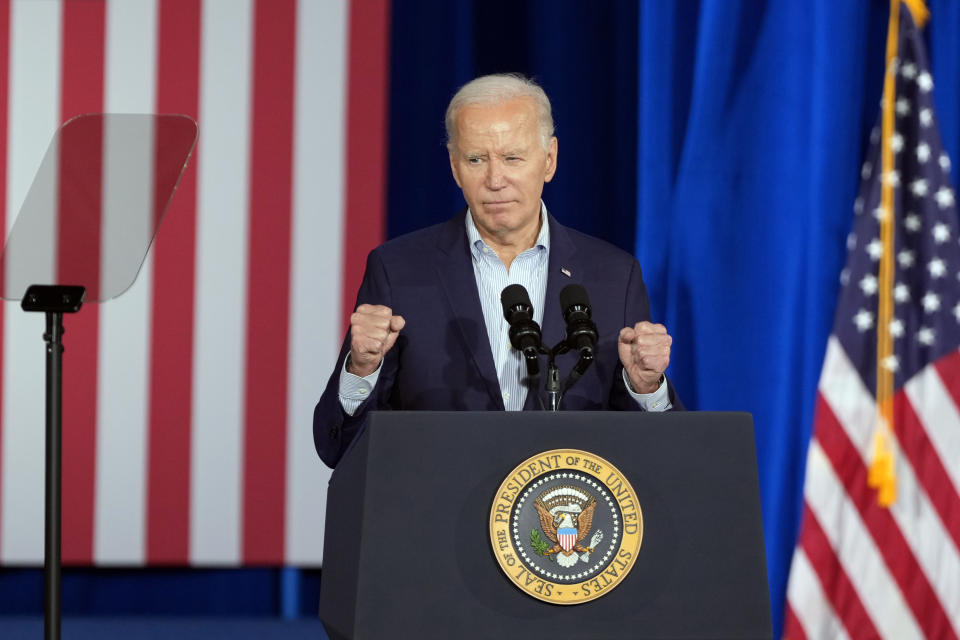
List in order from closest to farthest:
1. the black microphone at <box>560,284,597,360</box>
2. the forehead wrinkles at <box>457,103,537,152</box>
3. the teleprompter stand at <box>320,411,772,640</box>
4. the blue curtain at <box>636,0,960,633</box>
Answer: the teleprompter stand at <box>320,411,772,640</box> → the black microphone at <box>560,284,597,360</box> → the forehead wrinkles at <box>457,103,537,152</box> → the blue curtain at <box>636,0,960,633</box>

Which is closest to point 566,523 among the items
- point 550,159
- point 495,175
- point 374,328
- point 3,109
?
point 374,328

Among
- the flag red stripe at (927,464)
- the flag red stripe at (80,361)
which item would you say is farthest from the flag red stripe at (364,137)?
the flag red stripe at (927,464)

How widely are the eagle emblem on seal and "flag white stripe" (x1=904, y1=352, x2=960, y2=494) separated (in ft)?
6.15

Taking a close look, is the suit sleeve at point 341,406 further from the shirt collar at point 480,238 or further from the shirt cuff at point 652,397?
the shirt cuff at point 652,397

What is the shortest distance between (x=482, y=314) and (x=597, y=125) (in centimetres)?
147

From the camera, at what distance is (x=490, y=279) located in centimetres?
200

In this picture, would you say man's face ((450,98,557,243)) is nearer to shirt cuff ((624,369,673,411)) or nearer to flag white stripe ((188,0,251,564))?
shirt cuff ((624,369,673,411))

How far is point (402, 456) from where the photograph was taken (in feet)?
3.95

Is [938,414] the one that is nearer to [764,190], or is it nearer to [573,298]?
[764,190]

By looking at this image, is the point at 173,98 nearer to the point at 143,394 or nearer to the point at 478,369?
the point at 143,394

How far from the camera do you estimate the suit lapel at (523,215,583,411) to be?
69.8 inches

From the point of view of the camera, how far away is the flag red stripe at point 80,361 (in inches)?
120

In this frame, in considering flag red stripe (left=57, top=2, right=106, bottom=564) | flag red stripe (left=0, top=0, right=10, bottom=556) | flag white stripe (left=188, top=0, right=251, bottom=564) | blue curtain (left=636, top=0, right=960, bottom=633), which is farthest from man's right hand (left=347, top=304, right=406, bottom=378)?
flag red stripe (left=0, top=0, right=10, bottom=556)

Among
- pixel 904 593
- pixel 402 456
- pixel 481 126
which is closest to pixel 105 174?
pixel 481 126
